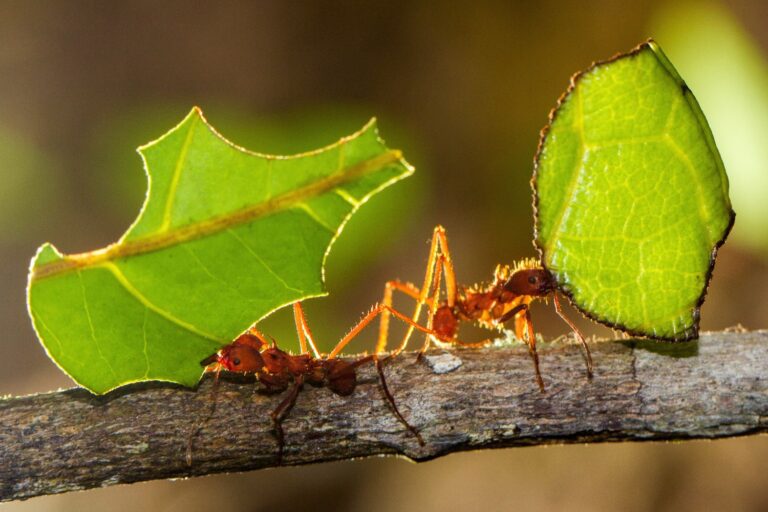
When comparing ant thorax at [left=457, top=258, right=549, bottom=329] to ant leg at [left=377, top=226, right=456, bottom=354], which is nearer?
ant leg at [left=377, top=226, right=456, bottom=354]

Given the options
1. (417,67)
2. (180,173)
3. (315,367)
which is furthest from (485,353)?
(417,67)

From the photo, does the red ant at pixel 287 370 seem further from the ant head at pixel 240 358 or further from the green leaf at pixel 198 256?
the green leaf at pixel 198 256

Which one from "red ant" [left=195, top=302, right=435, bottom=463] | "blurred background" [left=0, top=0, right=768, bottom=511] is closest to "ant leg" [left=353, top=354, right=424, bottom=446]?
"red ant" [left=195, top=302, right=435, bottom=463]

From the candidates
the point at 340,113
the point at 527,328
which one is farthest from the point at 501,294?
the point at 340,113

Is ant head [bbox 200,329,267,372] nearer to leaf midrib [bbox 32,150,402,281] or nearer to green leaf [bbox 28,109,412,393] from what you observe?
green leaf [bbox 28,109,412,393]

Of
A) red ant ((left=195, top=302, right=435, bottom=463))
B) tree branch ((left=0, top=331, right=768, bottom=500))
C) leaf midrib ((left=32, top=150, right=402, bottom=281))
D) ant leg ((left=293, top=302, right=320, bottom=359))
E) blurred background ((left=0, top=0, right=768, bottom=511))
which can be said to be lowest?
tree branch ((left=0, top=331, right=768, bottom=500))

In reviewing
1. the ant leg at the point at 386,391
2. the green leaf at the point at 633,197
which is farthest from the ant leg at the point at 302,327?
the green leaf at the point at 633,197
